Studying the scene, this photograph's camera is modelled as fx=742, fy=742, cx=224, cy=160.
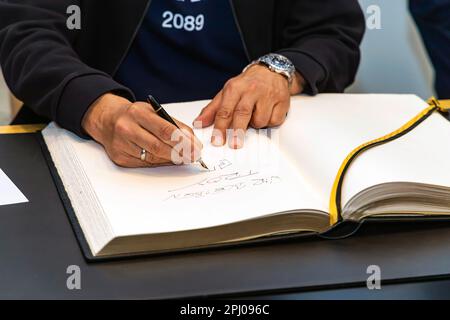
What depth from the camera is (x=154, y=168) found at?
0.90m

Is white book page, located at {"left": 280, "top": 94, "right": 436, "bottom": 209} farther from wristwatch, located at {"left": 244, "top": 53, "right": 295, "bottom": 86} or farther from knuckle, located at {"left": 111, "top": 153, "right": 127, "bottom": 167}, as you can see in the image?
knuckle, located at {"left": 111, "top": 153, "right": 127, "bottom": 167}

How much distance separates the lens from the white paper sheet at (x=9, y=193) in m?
0.85

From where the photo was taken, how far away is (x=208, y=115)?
1032mm

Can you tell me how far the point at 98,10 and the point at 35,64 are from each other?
232mm

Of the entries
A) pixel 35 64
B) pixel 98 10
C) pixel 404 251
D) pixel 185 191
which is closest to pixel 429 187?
pixel 404 251

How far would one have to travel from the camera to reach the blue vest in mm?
1286

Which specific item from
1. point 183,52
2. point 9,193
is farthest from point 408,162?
point 183,52

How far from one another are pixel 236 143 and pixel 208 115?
0.09 meters

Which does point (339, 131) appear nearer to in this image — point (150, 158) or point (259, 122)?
point (259, 122)

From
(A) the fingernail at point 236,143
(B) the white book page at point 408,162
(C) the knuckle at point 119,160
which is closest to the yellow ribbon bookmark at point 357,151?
(B) the white book page at point 408,162

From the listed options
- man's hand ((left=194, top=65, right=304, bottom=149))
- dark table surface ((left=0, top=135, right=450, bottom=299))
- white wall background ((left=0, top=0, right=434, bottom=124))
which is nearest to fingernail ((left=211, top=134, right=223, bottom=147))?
man's hand ((left=194, top=65, right=304, bottom=149))

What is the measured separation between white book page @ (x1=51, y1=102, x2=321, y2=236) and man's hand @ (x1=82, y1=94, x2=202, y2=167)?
0.01 meters

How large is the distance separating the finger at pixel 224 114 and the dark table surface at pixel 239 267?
9.2 inches

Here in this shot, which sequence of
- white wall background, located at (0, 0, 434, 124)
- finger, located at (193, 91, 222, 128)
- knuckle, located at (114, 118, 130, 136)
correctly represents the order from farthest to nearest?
1. white wall background, located at (0, 0, 434, 124)
2. finger, located at (193, 91, 222, 128)
3. knuckle, located at (114, 118, 130, 136)
